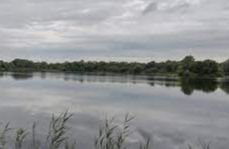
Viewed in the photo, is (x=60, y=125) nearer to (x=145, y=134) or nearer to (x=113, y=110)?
(x=145, y=134)

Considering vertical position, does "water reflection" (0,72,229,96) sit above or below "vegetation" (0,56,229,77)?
below

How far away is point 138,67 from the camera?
4776 inches

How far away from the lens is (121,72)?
12606cm

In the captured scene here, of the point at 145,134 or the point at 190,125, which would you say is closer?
the point at 145,134

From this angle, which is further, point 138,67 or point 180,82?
point 138,67

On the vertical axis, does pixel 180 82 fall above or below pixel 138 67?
below

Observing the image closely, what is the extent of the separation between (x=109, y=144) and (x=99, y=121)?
12179 millimetres

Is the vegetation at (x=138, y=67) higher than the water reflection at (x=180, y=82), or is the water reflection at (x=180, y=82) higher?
the vegetation at (x=138, y=67)

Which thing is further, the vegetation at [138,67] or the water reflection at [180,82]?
the vegetation at [138,67]

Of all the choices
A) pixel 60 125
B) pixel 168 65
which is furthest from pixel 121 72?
pixel 60 125

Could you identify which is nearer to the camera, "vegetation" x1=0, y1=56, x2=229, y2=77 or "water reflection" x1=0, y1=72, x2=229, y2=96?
"water reflection" x1=0, y1=72, x2=229, y2=96

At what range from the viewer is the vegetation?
9250cm

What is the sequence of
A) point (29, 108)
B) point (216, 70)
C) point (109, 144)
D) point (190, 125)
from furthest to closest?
1. point (216, 70)
2. point (29, 108)
3. point (190, 125)
4. point (109, 144)

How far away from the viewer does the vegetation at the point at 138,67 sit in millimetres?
92500
